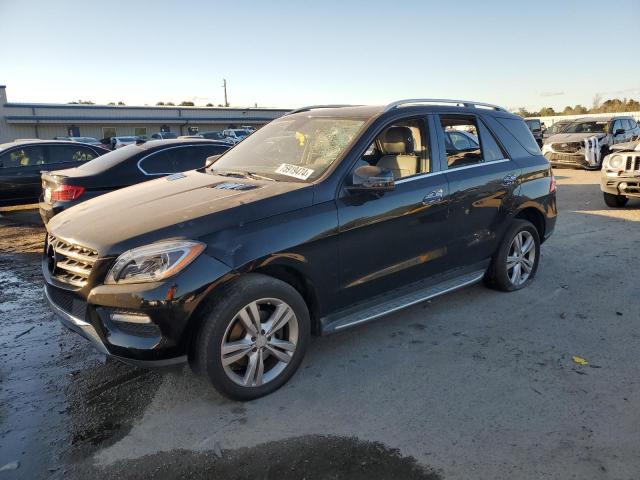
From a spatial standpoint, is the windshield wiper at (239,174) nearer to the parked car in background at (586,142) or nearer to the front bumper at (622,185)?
the front bumper at (622,185)

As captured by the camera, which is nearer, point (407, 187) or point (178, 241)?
point (178, 241)

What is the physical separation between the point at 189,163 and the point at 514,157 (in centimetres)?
472

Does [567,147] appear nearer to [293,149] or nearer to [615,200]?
[615,200]

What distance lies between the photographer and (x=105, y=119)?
47.6 metres

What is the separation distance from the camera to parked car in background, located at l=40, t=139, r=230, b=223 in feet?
21.3

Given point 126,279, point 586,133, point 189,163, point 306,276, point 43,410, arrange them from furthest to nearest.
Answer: point 586,133 → point 189,163 → point 306,276 → point 43,410 → point 126,279

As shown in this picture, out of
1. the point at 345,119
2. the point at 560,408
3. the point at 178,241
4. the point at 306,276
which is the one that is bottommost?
the point at 560,408

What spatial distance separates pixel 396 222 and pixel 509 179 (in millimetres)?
1684

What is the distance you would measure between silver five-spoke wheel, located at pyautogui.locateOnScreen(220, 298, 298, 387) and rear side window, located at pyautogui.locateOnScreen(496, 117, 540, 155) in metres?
3.20

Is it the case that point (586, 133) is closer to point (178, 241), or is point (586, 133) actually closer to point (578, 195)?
point (578, 195)

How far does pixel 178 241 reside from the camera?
2885 mm

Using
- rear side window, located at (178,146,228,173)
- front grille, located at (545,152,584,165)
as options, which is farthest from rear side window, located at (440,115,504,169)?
front grille, located at (545,152,584,165)

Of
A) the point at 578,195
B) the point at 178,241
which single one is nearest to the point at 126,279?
the point at 178,241

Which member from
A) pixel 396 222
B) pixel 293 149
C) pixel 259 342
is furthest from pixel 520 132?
pixel 259 342
